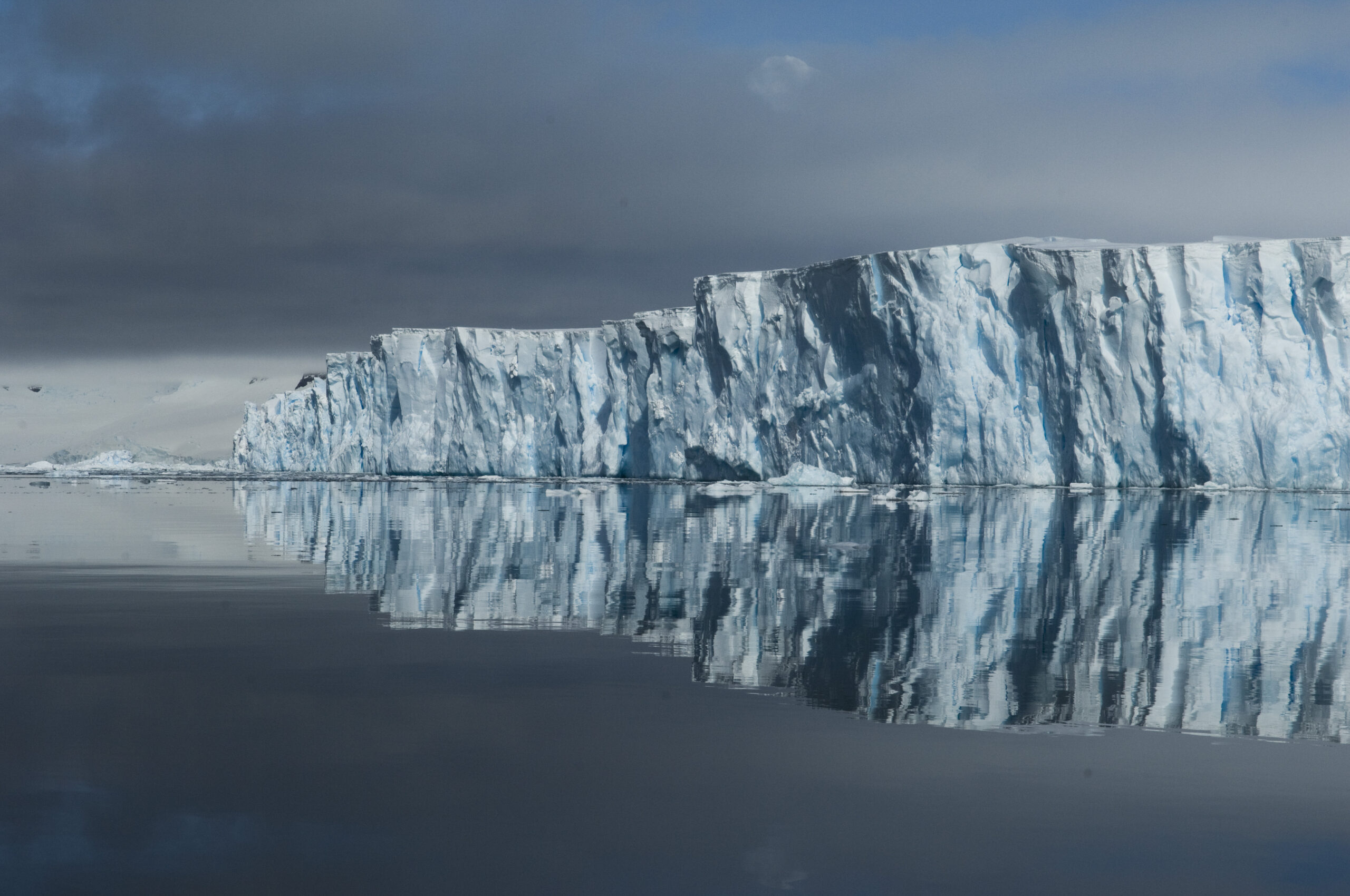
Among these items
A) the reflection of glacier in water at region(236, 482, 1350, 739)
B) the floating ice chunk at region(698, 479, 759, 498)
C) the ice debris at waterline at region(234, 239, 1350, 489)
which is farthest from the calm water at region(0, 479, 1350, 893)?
the floating ice chunk at region(698, 479, 759, 498)

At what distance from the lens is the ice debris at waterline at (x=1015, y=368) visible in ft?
90.5

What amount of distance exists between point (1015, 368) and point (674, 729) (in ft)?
91.9

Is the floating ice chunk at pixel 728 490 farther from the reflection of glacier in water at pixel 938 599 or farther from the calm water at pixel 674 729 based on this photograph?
the calm water at pixel 674 729

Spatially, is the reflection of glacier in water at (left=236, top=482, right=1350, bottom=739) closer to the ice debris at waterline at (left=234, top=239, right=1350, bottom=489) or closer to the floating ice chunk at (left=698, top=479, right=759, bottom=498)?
the ice debris at waterline at (left=234, top=239, right=1350, bottom=489)

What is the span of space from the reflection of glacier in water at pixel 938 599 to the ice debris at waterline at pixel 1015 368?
30.8 feet

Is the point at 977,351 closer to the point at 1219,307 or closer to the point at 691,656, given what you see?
the point at 1219,307

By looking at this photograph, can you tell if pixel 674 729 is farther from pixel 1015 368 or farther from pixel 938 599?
pixel 1015 368

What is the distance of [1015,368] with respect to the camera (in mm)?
31172

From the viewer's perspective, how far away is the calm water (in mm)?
3268

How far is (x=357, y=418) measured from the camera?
5847 cm

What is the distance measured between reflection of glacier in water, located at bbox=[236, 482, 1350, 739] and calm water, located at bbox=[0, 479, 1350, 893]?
0.05m

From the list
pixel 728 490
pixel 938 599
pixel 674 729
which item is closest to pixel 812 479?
pixel 728 490

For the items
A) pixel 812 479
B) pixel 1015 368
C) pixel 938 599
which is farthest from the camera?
pixel 812 479

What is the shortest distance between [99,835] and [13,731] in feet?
4.66
